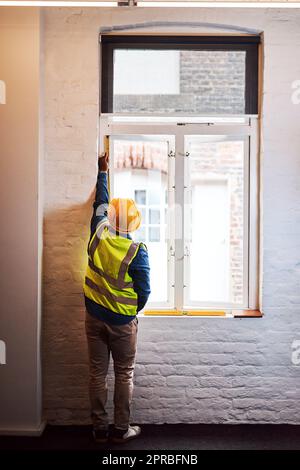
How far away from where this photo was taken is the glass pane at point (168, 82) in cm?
371

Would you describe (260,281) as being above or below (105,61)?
below

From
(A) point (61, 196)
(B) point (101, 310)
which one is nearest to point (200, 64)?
(A) point (61, 196)

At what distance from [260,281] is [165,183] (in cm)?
109

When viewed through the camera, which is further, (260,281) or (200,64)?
(200,64)

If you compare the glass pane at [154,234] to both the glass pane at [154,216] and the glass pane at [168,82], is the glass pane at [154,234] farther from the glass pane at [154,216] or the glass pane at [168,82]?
the glass pane at [168,82]

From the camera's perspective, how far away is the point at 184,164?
3.71m

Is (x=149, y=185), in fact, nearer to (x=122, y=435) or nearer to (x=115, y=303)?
(x=115, y=303)

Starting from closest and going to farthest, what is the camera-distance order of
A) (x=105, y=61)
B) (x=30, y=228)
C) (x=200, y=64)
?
1. (x=30, y=228)
2. (x=105, y=61)
3. (x=200, y=64)

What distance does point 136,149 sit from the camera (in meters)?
4.18

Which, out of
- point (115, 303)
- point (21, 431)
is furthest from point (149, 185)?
point (21, 431)

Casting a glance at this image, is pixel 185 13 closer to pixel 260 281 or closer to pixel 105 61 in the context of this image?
pixel 105 61

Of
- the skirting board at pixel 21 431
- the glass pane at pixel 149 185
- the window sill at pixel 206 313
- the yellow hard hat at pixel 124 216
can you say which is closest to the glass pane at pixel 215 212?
the glass pane at pixel 149 185

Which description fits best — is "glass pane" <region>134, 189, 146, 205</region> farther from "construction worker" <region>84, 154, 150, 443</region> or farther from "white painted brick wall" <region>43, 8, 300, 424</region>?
"construction worker" <region>84, 154, 150, 443</region>
